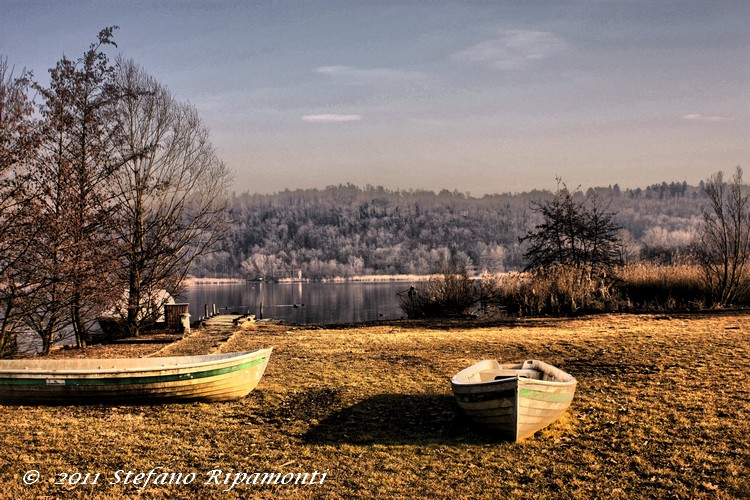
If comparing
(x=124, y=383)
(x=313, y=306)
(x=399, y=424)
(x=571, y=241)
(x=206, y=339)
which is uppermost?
(x=571, y=241)

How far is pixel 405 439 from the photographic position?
857cm

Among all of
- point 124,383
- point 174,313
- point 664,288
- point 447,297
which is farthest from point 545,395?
point 664,288

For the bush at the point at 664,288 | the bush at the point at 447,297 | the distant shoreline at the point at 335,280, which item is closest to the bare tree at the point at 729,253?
the bush at the point at 664,288

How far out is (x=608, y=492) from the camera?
6.63 m

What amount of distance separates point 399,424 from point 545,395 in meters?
2.35

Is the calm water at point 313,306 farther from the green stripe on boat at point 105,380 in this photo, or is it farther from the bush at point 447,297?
the green stripe on boat at point 105,380

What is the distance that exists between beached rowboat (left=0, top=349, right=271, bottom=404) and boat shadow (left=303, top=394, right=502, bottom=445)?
6.55 feet

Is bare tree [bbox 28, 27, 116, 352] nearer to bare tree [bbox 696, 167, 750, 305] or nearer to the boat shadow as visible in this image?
the boat shadow

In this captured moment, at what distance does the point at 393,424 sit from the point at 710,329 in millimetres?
12310

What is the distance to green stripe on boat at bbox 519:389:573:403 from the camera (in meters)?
7.91

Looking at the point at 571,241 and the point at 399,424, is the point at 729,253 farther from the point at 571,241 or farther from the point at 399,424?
the point at 399,424

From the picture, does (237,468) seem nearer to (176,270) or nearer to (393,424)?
(393,424)

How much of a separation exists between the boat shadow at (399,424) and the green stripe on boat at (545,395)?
0.84 metres

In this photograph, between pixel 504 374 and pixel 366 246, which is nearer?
pixel 504 374
